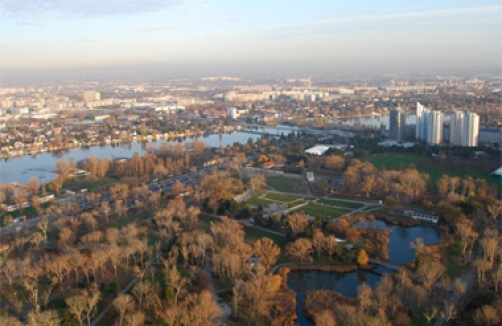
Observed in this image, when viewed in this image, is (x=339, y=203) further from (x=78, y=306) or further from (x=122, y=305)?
(x=78, y=306)

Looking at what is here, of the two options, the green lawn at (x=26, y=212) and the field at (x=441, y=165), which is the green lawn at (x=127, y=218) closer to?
the green lawn at (x=26, y=212)

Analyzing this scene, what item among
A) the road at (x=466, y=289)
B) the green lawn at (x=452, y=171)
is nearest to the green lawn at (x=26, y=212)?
the road at (x=466, y=289)

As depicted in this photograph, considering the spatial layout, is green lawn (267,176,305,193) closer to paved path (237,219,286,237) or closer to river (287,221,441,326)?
paved path (237,219,286,237)

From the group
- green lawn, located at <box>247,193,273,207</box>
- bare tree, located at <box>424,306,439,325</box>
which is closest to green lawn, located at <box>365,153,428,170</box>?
green lawn, located at <box>247,193,273,207</box>

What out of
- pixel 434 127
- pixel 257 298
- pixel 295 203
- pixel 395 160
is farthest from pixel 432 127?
pixel 257 298

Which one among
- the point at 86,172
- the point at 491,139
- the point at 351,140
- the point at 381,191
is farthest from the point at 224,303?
the point at 491,139
